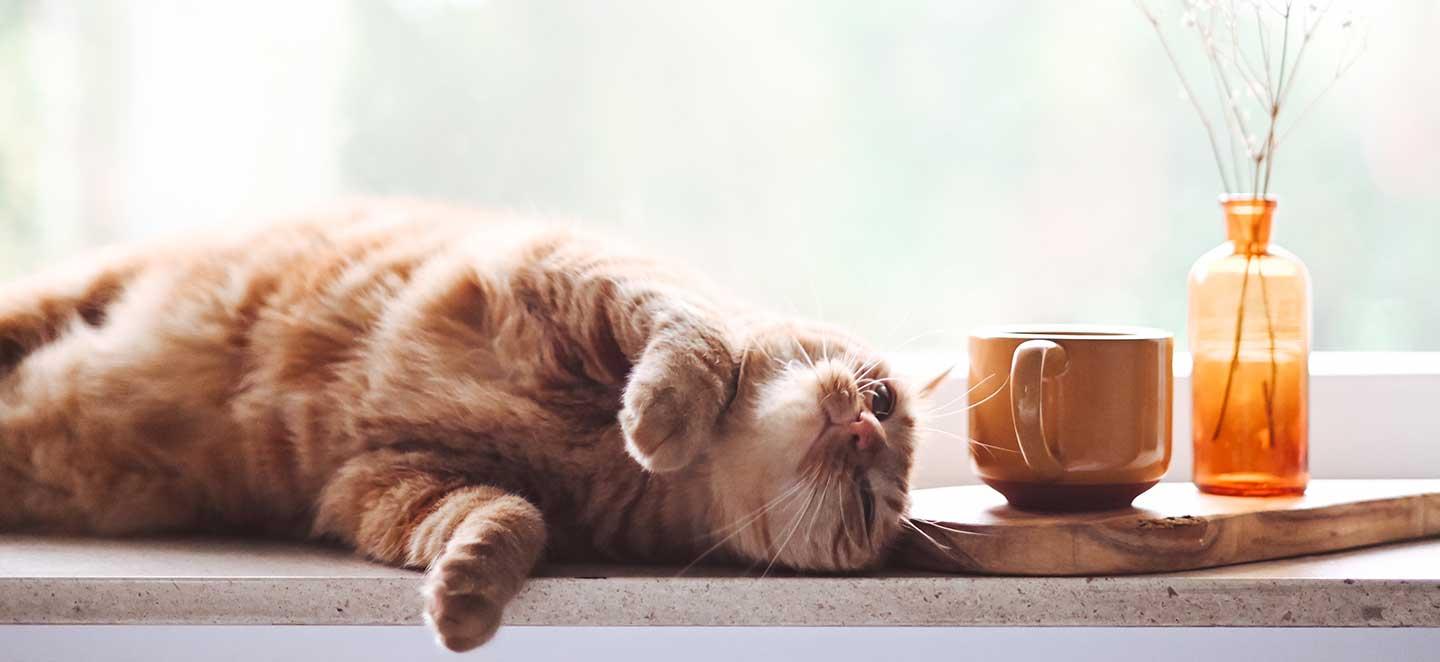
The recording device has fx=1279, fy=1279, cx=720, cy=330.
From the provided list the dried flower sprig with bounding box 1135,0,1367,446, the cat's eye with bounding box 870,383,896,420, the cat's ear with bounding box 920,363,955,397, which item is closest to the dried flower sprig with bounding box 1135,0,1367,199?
the dried flower sprig with bounding box 1135,0,1367,446

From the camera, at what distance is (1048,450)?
1.08 meters

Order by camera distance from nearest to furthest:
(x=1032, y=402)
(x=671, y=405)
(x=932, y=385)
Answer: (x=671, y=405), (x=1032, y=402), (x=932, y=385)

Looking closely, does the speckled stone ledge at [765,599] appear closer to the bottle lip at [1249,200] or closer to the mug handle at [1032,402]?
the mug handle at [1032,402]

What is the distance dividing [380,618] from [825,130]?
34.2 inches

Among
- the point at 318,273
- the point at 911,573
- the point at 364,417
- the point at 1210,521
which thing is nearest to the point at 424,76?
the point at 318,273

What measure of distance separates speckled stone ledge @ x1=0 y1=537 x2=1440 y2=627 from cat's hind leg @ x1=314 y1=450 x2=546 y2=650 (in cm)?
3

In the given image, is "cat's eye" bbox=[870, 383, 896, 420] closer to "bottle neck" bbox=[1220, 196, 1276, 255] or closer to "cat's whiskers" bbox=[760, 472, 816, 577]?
"cat's whiskers" bbox=[760, 472, 816, 577]

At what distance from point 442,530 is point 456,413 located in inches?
5.5

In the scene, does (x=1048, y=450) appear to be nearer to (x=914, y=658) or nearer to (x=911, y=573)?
(x=911, y=573)

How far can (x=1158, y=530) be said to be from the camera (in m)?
1.01

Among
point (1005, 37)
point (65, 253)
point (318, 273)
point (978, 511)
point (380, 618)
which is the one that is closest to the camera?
point (380, 618)

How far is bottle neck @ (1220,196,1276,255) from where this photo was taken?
119cm

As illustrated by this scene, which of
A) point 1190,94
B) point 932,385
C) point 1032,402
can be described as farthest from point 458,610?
point 1190,94

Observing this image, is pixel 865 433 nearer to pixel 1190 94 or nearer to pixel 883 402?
pixel 883 402
